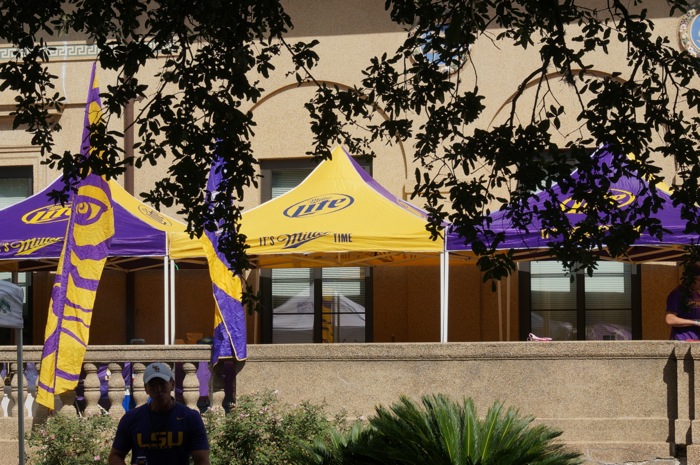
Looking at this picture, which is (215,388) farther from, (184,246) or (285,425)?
(184,246)

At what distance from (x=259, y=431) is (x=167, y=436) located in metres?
4.74

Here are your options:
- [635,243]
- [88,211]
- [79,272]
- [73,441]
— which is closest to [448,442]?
[73,441]

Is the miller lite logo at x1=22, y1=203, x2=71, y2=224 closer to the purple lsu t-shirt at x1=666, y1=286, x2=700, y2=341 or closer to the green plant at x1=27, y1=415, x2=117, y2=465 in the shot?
the green plant at x1=27, y1=415, x2=117, y2=465

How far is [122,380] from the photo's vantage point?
14.1m

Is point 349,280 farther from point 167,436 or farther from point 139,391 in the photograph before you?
point 167,436

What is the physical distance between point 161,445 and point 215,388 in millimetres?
6174

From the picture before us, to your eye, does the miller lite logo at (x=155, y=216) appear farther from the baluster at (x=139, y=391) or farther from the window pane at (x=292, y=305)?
the baluster at (x=139, y=391)

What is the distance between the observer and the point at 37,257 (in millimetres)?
16250

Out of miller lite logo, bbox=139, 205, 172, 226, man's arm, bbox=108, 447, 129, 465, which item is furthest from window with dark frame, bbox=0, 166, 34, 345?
man's arm, bbox=108, 447, 129, 465

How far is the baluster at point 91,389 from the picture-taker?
13836mm

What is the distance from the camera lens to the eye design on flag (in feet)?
47.3

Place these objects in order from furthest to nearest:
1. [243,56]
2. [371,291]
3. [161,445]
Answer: [371,291] < [243,56] < [161,445]

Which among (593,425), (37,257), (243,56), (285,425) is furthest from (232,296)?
(243,56)

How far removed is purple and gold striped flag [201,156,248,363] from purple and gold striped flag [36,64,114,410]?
1247 millimetres
